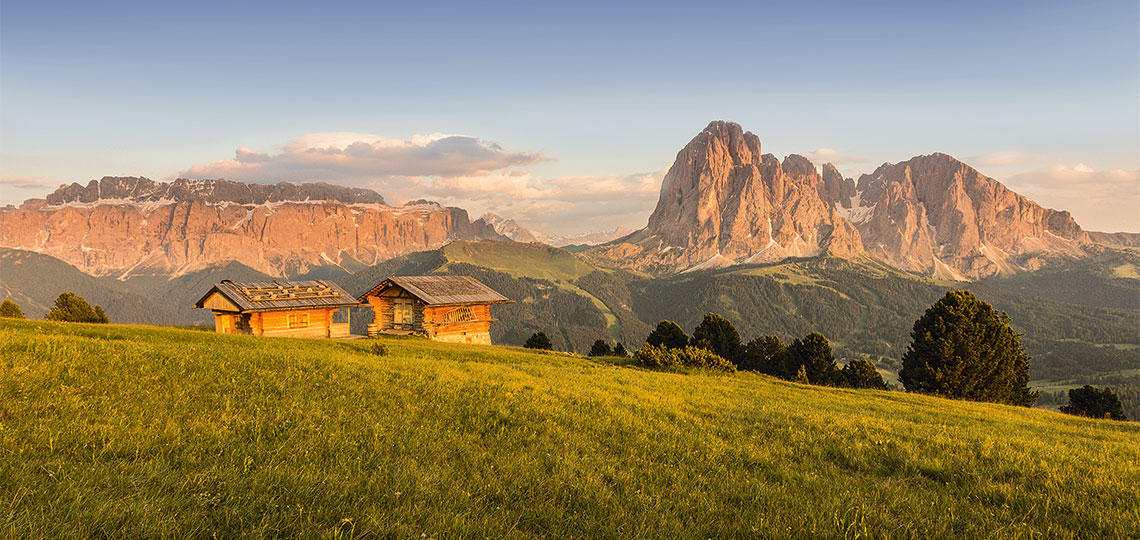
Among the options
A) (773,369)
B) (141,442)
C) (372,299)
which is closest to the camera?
(141,442)

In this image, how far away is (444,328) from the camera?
5019 cm

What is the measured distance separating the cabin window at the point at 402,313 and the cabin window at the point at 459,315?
3.54 meters

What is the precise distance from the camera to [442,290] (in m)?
52.2

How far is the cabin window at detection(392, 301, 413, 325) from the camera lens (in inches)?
2004

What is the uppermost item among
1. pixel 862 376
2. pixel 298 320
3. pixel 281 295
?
pixel 281 295

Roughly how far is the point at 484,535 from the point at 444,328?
152 ft

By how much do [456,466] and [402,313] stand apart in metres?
46.3

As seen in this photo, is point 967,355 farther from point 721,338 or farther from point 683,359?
point 683,359

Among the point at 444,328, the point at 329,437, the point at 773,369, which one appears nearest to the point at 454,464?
the point at 329,437

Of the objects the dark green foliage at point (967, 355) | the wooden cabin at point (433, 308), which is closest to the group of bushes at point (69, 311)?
the wooden cabin at point (433, 308)

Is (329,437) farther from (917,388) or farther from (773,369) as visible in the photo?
(773,369)

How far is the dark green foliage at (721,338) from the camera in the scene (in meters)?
61.2

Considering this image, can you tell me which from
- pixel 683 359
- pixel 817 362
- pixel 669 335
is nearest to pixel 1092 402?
pixel 817 362

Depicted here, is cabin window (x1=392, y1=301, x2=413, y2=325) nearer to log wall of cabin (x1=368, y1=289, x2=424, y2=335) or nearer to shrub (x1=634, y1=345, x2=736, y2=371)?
log wall of cabin (x1=368, y1=289, x2=424, y2=335)
